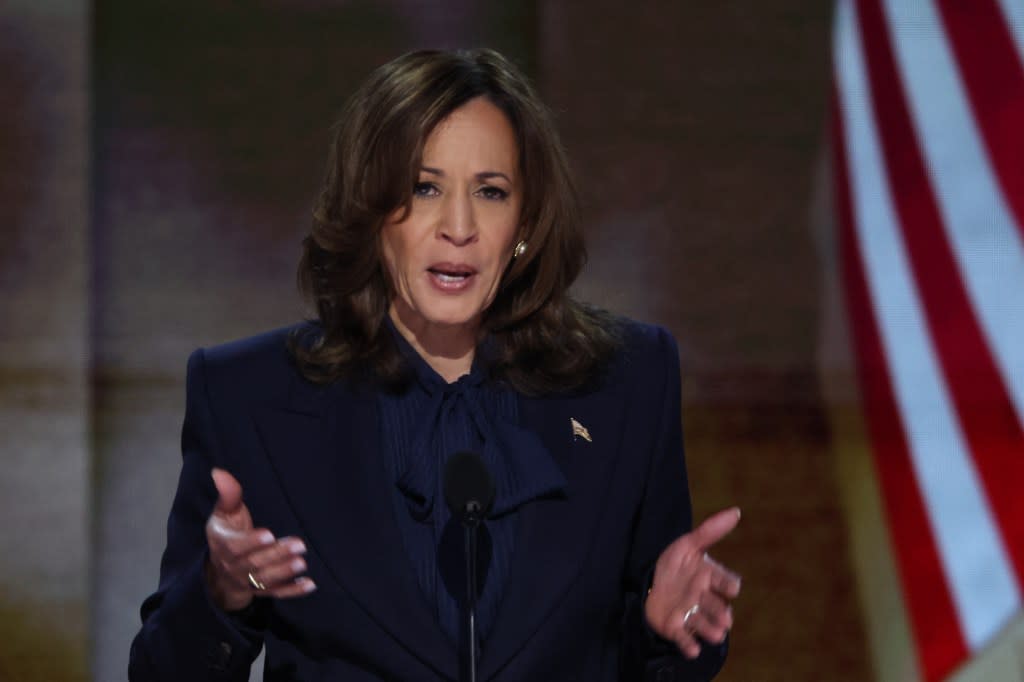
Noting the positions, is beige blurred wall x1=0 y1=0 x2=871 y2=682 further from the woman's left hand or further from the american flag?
the woman's left hand

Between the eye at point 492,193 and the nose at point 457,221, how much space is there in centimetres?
4

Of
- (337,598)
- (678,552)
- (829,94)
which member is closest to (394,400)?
(337,598)

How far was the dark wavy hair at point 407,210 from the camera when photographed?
161 centimetres

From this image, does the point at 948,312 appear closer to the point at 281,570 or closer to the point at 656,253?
the point at 656,253

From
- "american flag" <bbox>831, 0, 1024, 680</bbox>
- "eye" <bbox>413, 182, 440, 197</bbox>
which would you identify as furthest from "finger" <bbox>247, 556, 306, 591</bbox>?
"american flag" <bbox>831, 0, 1024, 680</bbox>

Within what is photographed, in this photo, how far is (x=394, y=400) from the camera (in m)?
1.66

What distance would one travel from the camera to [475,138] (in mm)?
1611

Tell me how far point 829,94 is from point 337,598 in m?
2.14

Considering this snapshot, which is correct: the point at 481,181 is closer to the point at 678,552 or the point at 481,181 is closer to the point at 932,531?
the point at 678,552

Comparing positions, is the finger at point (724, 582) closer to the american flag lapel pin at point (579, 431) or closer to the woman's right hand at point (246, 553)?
the american flag lapel pin at point (579, 431)

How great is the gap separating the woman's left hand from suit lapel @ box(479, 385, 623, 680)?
0.11 m

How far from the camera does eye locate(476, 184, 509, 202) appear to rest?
Result: 1619 millimetres

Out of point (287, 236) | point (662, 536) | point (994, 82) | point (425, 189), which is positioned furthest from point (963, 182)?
point (425, 189)

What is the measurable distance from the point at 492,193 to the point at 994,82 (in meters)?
1.83
